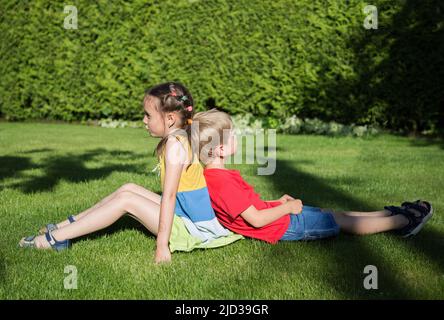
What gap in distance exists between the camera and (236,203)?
3.47 m

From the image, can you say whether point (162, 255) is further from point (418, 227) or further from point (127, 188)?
point (418, 227)

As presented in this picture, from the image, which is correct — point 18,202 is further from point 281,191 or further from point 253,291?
point 253,291

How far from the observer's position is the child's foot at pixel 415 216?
12.7 ft

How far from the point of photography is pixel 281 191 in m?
5.37

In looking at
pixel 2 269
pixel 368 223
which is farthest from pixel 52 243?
pixel 368 223

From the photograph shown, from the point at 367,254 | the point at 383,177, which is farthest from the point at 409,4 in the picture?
the point at 367,254

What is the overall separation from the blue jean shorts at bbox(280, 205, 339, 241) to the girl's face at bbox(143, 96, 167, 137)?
3.30ft

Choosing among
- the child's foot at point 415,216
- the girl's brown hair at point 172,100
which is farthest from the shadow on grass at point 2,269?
the child's foot at point 415,216

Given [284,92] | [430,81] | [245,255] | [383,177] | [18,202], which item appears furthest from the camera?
[284,92]

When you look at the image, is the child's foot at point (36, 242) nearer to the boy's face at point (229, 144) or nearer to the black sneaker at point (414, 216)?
the boy's face at point (229, 144)

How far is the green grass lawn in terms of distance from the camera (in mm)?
2912

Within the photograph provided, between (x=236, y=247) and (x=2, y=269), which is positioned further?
(x=236, y=247)

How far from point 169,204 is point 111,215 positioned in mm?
428
